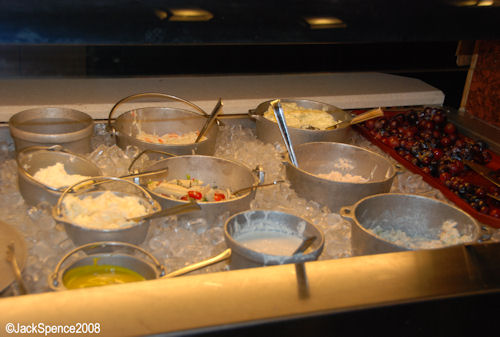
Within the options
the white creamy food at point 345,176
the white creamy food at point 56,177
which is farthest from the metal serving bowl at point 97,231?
the white creamy food at point 345,176

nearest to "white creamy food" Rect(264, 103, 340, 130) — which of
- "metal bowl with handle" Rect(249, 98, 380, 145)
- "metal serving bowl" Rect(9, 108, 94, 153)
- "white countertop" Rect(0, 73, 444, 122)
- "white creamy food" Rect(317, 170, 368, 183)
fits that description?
"metal bowl with handle" Rect(249, 98, 380, 145)

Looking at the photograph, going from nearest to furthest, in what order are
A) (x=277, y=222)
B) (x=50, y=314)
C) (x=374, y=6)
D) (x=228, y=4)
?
(x=50, y=314), (x=228, y=4), (x=374, y=6), (x=277, y=222)

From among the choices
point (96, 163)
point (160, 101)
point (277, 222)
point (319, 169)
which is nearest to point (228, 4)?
point (277, 222)

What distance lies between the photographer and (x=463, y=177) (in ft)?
6.35

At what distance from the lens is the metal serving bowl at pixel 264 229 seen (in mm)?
1127

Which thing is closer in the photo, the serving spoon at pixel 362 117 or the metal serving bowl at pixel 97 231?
the metal serving bowl at pixel 97 231

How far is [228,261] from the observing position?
1.21m

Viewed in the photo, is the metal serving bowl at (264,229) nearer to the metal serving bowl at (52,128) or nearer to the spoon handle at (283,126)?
the spoon handle at (283,126)

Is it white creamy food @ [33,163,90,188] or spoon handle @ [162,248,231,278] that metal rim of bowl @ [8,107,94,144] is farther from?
spoon handle @ [162,248,231,278]

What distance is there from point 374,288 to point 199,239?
50 centimetres

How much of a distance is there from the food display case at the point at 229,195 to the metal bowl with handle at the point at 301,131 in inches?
0.8

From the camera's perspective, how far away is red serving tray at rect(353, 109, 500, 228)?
1626mm

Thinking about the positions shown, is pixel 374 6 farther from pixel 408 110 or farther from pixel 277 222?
pixel 408 110

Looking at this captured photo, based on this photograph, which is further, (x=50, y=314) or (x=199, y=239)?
(x=199, y=239)
